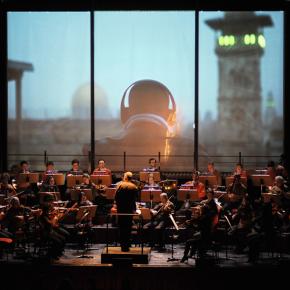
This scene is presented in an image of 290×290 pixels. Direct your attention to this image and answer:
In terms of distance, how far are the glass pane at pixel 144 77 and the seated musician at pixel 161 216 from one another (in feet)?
9.33

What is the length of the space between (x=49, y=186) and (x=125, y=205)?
99.4 inches

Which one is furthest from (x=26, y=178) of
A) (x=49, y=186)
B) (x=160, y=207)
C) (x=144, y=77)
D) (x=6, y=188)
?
(x=144, y=77)

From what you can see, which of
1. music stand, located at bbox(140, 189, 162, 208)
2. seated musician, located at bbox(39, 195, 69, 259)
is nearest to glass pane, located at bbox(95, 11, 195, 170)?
music stand, located at bbox(140, 189, 162, 208)

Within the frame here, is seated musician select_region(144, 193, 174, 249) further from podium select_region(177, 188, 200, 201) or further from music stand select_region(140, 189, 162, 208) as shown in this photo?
podium select_region(177, 188, 200, 201)

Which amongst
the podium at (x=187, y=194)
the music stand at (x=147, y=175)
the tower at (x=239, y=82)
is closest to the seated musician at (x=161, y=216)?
the podium at (x=187, y=194)

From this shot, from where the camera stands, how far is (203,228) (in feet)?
38.6

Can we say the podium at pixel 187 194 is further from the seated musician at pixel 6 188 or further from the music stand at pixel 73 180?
the seated musician at pixel 6 188

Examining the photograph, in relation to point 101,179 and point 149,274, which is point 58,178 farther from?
point 149,274

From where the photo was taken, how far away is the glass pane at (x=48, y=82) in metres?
16.1

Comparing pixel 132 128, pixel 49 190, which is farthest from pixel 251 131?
pixel 49 190

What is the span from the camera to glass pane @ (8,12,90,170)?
16062mm

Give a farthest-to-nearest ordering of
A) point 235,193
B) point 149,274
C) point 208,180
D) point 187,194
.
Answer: point 208,180 → point 235,193 → point 187,194 → point 149,274
